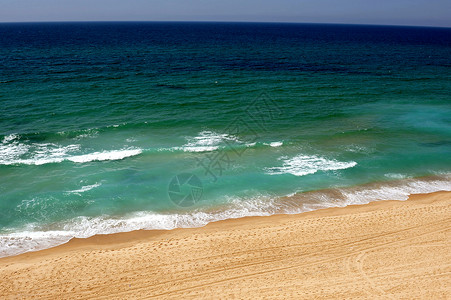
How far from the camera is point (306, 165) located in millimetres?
24828

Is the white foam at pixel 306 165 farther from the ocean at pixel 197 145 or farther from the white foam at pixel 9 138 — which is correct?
→ the white foam at pixel 9 138

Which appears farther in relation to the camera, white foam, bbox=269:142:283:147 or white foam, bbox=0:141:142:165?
white foam, bbox=269:142:283:147

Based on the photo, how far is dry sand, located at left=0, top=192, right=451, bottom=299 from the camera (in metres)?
13.3

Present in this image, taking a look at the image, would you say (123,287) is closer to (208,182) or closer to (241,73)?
(208,182)

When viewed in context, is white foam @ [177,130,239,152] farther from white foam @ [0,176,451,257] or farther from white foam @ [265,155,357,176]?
white foam @ [0,176,451,257]

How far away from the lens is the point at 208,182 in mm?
22625

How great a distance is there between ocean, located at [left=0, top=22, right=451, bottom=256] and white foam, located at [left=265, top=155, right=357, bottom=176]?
0.16m

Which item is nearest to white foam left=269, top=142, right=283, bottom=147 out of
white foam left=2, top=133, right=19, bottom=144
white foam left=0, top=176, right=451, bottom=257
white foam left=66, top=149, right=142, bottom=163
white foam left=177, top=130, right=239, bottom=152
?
white foam left=177, top=130, right=239, bottom=152

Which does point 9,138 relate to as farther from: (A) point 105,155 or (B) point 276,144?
(B) point 276,144

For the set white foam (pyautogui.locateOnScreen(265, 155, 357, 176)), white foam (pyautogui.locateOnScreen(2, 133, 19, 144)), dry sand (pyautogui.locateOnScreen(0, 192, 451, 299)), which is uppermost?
white foam (pyautogui.locateOnScreen(2, 133, 19, 144))

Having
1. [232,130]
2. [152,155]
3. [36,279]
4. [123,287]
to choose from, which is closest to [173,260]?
[123,287]

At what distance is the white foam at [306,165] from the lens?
78.4ft

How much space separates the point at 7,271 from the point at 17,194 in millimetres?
7712

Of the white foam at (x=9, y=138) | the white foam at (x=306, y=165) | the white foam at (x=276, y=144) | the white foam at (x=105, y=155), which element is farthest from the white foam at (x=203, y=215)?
the white foam at (x=9, y=138)
